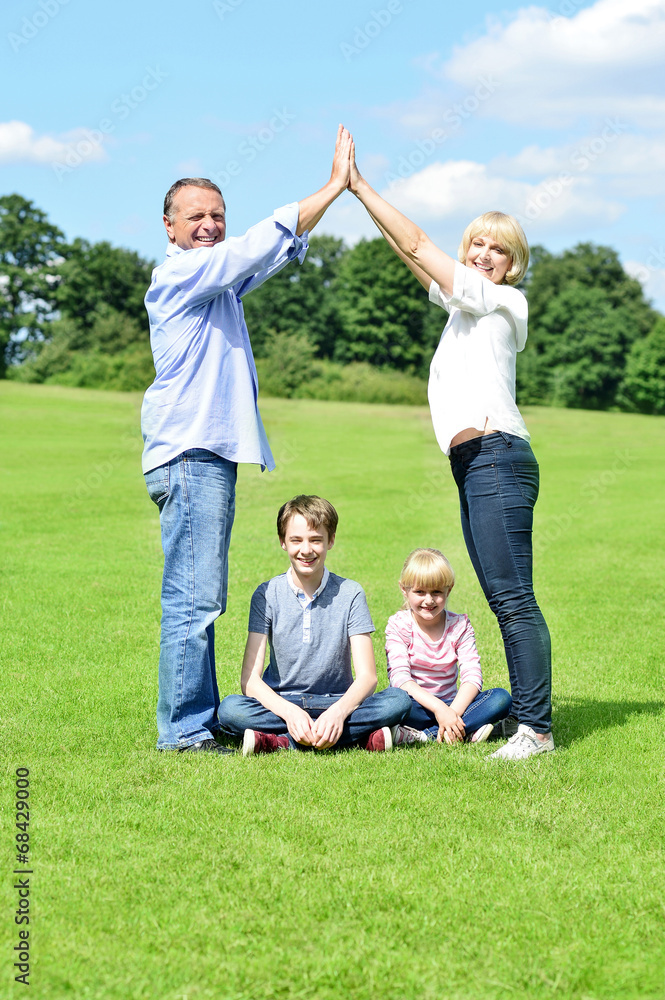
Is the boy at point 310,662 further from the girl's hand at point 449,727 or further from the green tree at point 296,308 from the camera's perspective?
the green tree at point 296,308

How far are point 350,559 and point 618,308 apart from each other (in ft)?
251

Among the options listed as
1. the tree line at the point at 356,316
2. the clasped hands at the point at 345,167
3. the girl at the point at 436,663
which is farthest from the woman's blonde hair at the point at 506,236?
the tree line at the point at 356,316

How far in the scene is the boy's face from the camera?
15.8ft

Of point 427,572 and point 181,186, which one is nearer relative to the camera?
point 181,186

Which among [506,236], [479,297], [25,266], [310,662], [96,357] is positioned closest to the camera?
[479,297]

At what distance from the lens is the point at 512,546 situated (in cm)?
461

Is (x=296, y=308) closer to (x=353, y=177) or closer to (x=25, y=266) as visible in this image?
(x=25, y=266)

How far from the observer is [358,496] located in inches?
704

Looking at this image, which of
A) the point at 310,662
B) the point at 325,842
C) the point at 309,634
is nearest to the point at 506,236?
the point at 309,634

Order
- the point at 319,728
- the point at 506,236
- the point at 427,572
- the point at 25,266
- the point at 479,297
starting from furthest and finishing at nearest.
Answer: the point at 25,266
the point at 427,572
the point at 506,236
the point at 319,728
the point at 479,297

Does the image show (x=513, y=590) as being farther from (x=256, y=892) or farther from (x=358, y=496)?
(x=358, y=496)

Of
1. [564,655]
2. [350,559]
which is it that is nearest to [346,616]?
[564,655]

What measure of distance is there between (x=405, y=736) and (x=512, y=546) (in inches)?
43.4

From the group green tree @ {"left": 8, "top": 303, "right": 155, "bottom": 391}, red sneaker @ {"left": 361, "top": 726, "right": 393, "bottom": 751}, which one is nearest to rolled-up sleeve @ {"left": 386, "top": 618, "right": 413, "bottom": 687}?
red sneaker @ {"left": 361, "top": 726, "right": 393, "bottom": 751}
